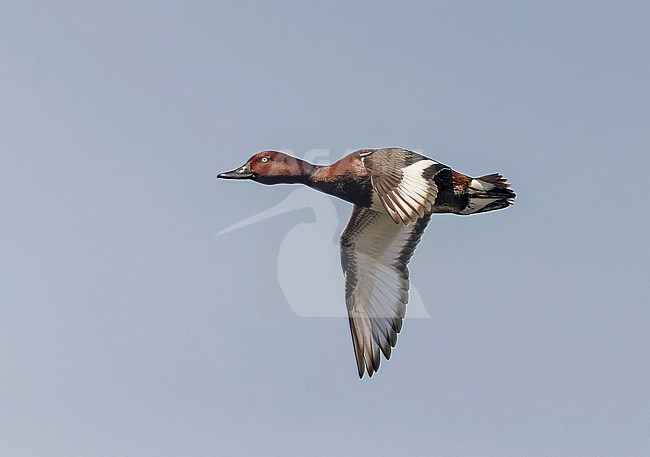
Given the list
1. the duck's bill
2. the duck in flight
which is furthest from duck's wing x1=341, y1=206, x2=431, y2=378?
the duck's bill

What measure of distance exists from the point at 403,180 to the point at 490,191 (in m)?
1.80

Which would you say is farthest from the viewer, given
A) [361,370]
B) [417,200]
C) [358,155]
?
[361,370]

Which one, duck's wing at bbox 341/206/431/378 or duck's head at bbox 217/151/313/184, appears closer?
duck's head at bbox 217/151/313/184

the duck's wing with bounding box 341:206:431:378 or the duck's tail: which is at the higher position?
the duck's tail

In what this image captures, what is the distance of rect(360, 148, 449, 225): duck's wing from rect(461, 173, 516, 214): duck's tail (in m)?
0.60

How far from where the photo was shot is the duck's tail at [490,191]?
1680cm

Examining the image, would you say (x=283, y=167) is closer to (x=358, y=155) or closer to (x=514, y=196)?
(x=358, y=155)

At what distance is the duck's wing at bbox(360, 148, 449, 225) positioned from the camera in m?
15.1

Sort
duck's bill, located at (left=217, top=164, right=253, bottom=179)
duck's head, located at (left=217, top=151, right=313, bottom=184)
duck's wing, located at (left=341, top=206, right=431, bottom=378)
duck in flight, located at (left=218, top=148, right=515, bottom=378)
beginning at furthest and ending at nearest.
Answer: duck's wing, located at (left=341, top=206, right=431, bottom=378) < duck's bill, located at (left=217, top=164, right=253, bottom=179) < duck's head, located at (left=217, top=151, right=313, bottom=184) < duck in flight, located at (left=218, top=148, right=515, bottom=378)

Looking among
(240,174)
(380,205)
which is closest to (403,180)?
(380,205)

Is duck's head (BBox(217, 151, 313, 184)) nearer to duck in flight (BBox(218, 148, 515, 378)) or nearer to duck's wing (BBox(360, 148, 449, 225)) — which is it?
duck in flight (BBox(218, 148, 515, 378))

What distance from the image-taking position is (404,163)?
637 inches

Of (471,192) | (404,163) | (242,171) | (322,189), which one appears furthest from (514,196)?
(242,171)

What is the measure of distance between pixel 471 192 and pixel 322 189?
231 centimetres
